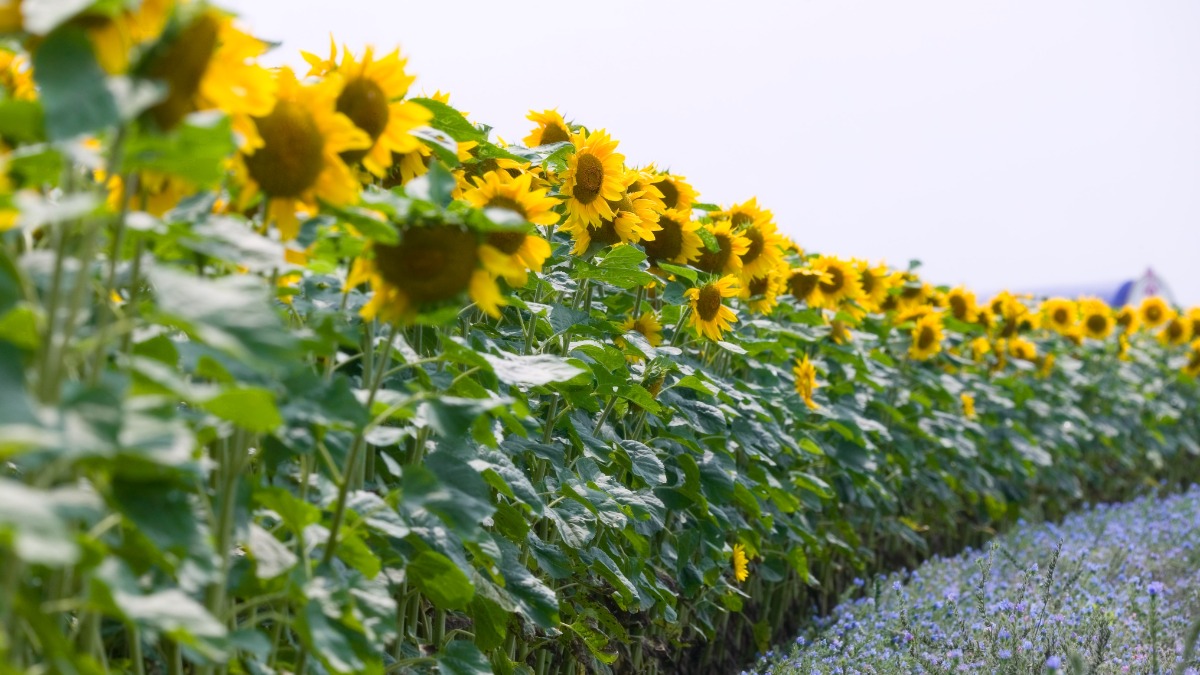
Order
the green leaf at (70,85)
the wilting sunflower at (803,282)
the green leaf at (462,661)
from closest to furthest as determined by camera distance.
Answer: the green leaf at (70,85) → the green leaf at (462,661) → the wilting sunflower at (803,282)

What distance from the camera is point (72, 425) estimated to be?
0.94 m

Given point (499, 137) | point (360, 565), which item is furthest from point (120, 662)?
point (499, 137)

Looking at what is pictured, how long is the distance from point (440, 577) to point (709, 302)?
154 cm

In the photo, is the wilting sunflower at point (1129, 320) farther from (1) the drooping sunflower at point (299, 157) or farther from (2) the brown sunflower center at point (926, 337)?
(1) the drooping sunflower at point (299, 157)

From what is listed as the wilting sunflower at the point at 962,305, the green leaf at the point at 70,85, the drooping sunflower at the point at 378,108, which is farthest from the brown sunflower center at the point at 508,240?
the wilting sunflower at the point at 962,305

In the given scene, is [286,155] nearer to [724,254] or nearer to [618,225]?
[618,225]

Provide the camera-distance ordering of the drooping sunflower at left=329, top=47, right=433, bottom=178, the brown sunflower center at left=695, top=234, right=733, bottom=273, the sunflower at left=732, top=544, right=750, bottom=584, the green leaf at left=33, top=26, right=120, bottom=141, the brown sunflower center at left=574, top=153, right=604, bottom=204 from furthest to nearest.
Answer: the sunflower at left=732, top=544, right=750, bottom=584 < the brown sunflower center at left=695, top=234, right=733, bottom=273 < the brown sunflower center at left=574, top=153, right=604, bottom=204 < the drooping sunflower at left=329, top=47, right=433, bottom=178 < the green leaf at left=33, top=26, right=120, bottom=141

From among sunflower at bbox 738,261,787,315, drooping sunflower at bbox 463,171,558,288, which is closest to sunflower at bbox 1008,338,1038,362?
sunflower at bbox 738,261,787,315

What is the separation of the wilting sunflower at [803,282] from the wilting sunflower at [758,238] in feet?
2.44

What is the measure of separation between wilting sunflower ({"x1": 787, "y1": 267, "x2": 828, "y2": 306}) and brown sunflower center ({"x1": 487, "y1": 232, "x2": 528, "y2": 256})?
7.76 ft

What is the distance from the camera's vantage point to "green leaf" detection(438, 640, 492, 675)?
183cm

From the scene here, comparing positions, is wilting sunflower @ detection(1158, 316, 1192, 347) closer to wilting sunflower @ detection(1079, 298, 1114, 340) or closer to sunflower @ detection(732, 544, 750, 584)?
wilting sunflower @ detection(1079, 298, 1114, 340)

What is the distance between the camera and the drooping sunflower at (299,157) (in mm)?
1363

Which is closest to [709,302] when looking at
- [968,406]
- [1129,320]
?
[968,406]
